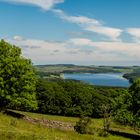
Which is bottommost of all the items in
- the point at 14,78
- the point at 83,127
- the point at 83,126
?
the point at 83,127

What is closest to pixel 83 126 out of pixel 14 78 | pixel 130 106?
pixel 14 78

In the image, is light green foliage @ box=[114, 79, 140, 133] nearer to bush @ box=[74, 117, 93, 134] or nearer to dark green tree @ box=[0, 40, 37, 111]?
dark green tree @ box=[0, 40, 37, 111]

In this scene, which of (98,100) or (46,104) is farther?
(98,100)

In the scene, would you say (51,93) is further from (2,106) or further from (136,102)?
(136,102)

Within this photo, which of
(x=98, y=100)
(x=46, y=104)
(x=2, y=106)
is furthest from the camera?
(x=98, y=100)

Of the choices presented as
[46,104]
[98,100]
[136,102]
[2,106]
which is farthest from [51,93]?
[136,102]

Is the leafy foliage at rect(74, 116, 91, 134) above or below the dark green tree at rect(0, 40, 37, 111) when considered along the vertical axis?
below

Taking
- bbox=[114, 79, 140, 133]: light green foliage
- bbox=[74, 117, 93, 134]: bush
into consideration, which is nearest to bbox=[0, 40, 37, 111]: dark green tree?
bbox=[114, 79, 140, 133]: light green foliage

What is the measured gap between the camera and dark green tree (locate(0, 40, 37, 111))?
72.1 m

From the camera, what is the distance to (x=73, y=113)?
376ft

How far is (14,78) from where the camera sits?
71688mm

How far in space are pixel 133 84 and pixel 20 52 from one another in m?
23.9

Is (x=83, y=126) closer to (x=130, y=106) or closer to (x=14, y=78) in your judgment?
(x=14, y=78)

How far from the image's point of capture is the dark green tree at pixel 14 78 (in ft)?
237
